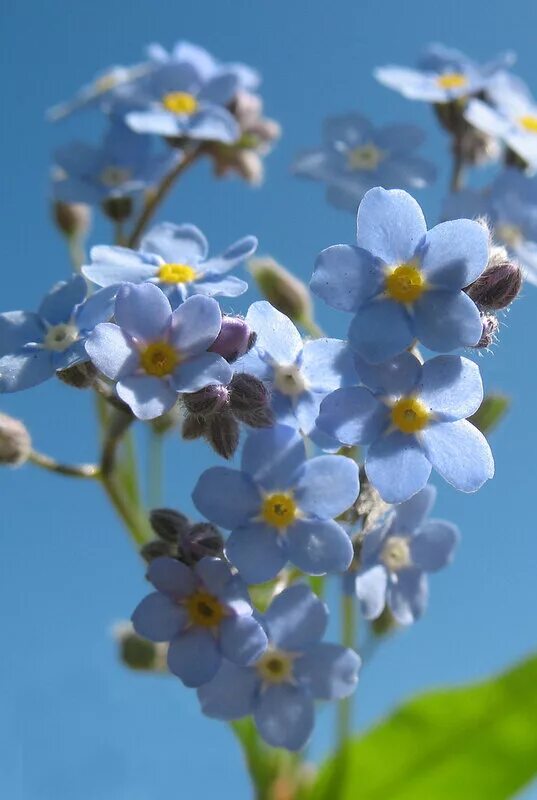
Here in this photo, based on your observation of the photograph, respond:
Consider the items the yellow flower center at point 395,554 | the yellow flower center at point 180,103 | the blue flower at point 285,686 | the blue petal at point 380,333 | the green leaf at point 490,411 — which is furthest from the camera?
the yellow flower center at point 180,103

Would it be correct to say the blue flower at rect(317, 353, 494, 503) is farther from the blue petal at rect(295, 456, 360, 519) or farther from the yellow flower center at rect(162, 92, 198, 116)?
the yellow flower center at rect(162, 92, 198, 116)

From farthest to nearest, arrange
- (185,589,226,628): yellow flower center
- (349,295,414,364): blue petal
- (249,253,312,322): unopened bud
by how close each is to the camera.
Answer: (249,253,312,322): unopened bud < (185,589,226,628): yellow flower center < (349,295,414,364): blue petal

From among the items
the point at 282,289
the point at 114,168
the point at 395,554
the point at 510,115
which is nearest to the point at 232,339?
the point at 395,554

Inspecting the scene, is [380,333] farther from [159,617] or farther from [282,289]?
[282,289]

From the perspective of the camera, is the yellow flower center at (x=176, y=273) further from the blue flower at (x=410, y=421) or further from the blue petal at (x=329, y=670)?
the blue petal at (x=329, y=670)

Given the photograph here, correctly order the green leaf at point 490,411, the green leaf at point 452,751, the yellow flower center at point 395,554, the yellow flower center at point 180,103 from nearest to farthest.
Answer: the yellow flower center at point 395,554, the green leaf at point 490,411, the green leaf at point 452,751, the yellow flower center at point 180,103

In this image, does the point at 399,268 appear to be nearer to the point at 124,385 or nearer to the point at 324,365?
the point at 324,365

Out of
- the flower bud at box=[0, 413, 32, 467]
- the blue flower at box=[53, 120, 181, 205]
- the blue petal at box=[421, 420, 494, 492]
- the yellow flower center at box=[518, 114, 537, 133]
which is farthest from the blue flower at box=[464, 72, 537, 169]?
the flower bud at box=[0, 413, 32, 467]

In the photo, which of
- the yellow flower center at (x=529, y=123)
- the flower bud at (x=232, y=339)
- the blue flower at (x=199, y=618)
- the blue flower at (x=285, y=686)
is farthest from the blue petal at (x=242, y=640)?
the yellow flower center at (x=529, y=123)
